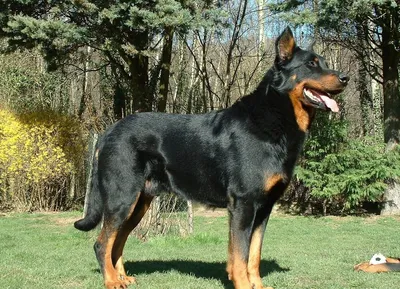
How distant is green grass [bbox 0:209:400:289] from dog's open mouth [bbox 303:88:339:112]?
1.89 meters

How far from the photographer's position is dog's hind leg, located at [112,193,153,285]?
585 centimetres

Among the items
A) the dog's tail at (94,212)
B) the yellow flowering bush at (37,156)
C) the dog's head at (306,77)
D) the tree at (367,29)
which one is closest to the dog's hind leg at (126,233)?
the dog's tail at (94,212)

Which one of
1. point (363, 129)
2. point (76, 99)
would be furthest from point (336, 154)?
point (76, 99)

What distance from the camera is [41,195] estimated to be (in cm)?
1638

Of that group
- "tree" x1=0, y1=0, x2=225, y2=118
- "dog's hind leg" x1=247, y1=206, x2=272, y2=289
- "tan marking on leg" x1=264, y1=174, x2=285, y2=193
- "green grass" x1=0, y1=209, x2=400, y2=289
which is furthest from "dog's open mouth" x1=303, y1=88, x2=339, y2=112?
"tree" x1=0, y1=0, x2=225, y2=118

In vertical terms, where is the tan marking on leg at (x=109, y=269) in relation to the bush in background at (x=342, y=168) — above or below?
below

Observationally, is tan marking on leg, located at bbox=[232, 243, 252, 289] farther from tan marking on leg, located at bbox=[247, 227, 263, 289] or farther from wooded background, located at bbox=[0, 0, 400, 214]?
wooded background, located at bbox=[0, 0, 400, 214]

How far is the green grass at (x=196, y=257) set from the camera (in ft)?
18.8

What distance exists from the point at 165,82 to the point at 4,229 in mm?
6530

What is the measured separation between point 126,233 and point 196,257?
189 cm

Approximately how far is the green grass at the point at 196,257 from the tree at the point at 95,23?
4.64 meters

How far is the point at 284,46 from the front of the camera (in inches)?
215

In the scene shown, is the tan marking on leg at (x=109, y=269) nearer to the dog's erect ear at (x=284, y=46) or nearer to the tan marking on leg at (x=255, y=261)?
the tan marking on leg at (x=255, y=261)

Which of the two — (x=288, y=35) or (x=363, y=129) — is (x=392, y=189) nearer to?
(x=363, y=129)
